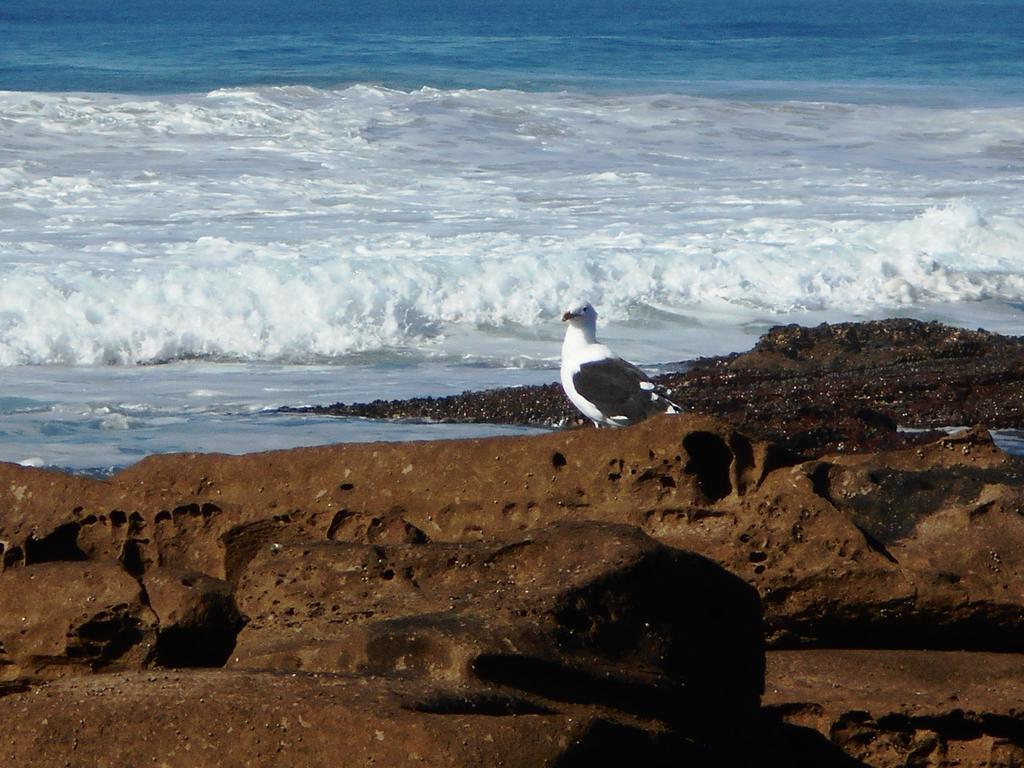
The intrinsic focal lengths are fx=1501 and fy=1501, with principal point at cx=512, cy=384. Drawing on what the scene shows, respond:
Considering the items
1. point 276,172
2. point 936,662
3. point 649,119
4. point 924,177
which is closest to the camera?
point 936,662

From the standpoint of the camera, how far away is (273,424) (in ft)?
26.3

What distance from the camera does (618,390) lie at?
6406 millimetres

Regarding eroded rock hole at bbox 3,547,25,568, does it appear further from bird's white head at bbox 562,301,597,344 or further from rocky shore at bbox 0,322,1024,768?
bird's white head at bbox 562,301,597,344

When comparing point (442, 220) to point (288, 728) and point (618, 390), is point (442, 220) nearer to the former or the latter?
point (618, 390)

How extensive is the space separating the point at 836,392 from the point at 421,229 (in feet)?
24.9

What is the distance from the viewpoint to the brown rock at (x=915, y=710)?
3.33 meters

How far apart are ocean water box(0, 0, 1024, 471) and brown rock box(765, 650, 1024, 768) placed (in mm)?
4258

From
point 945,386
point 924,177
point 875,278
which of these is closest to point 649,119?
point 924,177

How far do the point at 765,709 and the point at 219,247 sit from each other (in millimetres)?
10979

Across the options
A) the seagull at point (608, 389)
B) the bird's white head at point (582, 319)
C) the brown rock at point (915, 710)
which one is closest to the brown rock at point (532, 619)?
the brown rock at point (915, 710)

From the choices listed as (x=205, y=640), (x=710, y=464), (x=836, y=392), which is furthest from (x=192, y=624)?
(x=836, y=392)

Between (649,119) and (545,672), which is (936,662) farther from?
(649,119)

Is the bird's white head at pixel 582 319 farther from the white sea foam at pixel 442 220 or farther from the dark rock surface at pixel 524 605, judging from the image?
the white sea foam at pixel 442 220

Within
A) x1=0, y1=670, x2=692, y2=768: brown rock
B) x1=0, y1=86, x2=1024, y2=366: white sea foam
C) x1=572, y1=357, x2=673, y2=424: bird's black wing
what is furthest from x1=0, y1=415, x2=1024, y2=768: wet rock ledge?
x1=0, y1=86, x2=1024, y2=366: white sea foam
